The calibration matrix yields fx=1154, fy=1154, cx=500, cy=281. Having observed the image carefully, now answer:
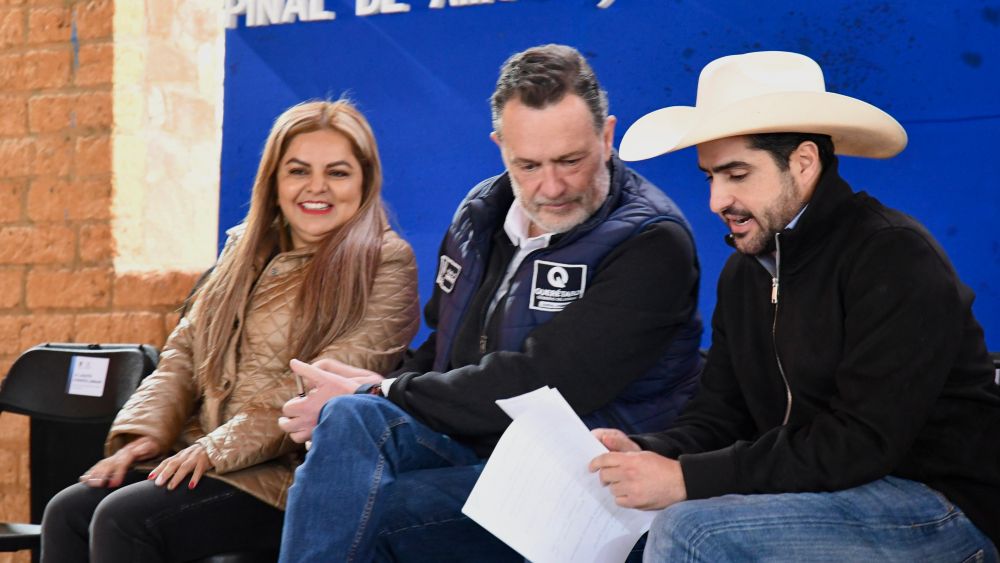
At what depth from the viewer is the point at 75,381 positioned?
312 centimetres

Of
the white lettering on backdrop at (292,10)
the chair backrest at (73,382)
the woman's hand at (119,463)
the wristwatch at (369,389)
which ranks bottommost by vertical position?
the woman's hand at (119,463)

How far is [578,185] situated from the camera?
239cm

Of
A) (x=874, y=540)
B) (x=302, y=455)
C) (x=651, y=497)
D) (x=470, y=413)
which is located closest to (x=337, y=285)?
(x=302, y=455)

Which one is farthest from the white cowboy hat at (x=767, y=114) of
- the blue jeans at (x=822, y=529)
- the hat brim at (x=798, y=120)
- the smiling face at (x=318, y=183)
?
the smiling face at (x=318, y=183)

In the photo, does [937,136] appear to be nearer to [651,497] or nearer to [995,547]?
[995,547]

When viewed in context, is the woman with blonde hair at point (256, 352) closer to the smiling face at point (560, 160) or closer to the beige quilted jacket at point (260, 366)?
the beige quilted jacket at point (260, 366)

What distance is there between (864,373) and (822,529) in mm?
247

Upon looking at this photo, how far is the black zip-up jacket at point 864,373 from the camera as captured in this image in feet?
5.69

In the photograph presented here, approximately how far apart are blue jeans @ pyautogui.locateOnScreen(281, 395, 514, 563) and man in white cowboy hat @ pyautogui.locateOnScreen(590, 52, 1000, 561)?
0.39 meters

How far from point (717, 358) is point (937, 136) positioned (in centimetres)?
105

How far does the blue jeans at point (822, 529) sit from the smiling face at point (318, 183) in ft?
4.71

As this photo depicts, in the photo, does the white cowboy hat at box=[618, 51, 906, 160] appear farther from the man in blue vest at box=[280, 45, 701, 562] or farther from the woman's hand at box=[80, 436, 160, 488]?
the woman's hand at box=[80, 436, 160, 488]

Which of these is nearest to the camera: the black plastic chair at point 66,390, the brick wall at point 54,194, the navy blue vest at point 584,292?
the navy blue vest at point 584,292

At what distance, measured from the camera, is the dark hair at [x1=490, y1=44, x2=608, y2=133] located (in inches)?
94.6
